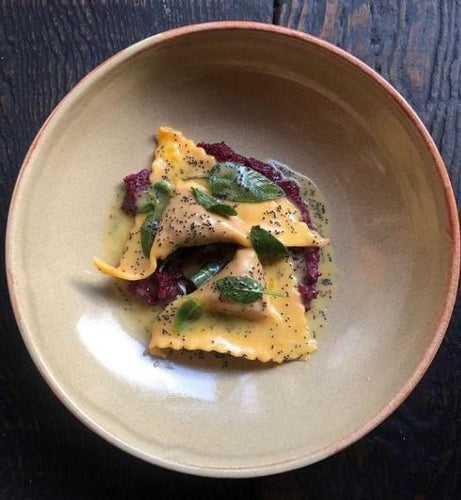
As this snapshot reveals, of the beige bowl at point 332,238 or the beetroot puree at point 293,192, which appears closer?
the beige bowl at point 332,238

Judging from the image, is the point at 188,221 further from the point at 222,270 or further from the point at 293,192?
the point at 293,192

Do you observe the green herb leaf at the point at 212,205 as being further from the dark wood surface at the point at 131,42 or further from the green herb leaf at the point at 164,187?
the dark wood surface at the point at 131,42

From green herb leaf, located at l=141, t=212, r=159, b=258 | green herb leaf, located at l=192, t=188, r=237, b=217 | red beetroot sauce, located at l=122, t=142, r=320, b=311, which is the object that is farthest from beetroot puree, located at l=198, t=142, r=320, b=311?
green herb leaf, located at l=141, t=212, r=159, b=258

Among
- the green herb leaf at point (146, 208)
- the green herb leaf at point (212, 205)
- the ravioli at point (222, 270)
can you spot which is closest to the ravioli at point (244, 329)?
the ravioli at point (222, 270)

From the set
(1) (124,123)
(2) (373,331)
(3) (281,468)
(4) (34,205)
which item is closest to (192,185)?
(1) (124,123)

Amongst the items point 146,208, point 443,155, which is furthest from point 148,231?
point 443,155
